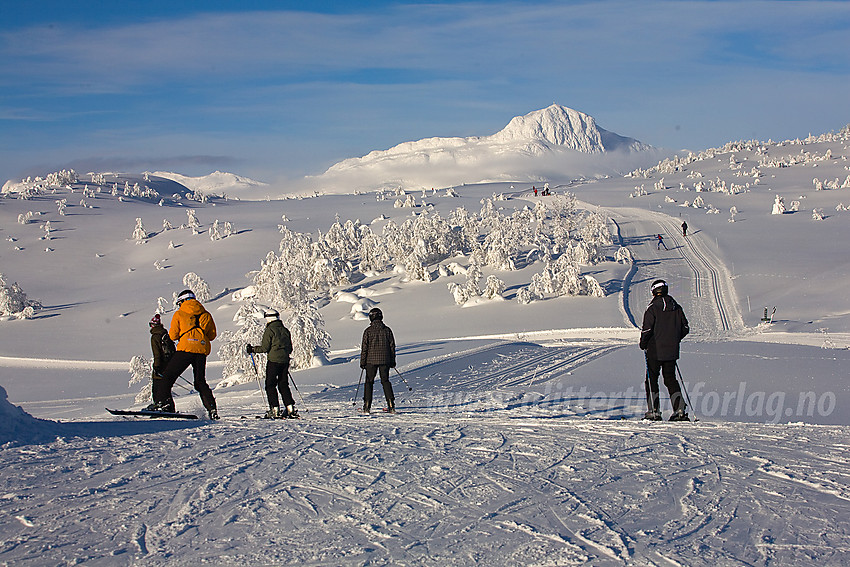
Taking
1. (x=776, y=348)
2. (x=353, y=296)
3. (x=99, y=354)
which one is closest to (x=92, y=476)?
(x=776, y=348)

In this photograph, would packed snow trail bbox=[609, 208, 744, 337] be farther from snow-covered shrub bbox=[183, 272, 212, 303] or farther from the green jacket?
snow-covered shrub bbox=[183, 272, 212, 303]

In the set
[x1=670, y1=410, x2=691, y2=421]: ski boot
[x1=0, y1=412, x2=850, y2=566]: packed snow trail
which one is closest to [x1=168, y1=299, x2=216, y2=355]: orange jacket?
[x1=0, y1=412, x2=850, y2=566]: packed snow trail

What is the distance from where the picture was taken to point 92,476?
4582mm

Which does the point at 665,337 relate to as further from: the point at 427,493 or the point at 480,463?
the point at 427,493

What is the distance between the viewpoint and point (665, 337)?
7.93 metres

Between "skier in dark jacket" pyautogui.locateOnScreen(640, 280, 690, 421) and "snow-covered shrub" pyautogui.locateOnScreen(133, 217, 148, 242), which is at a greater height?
"snow-covered shrub" pyautogui.locateOnScreen(133, 217, 148, 242)

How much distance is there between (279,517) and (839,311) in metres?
29.3

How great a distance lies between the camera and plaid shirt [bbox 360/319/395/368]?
29.2ft

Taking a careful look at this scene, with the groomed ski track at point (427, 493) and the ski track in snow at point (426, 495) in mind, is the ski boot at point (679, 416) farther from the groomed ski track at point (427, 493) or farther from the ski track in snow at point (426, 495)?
the ski track in snow at point (426, 495)

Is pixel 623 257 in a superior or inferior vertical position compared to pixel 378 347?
superior

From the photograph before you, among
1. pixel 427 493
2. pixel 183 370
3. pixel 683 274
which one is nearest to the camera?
pixel 427 493

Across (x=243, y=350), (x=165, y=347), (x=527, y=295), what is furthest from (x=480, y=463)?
(x=527, y=295)

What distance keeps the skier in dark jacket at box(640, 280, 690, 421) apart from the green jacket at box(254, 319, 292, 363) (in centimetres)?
446

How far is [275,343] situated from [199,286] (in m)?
39.9
